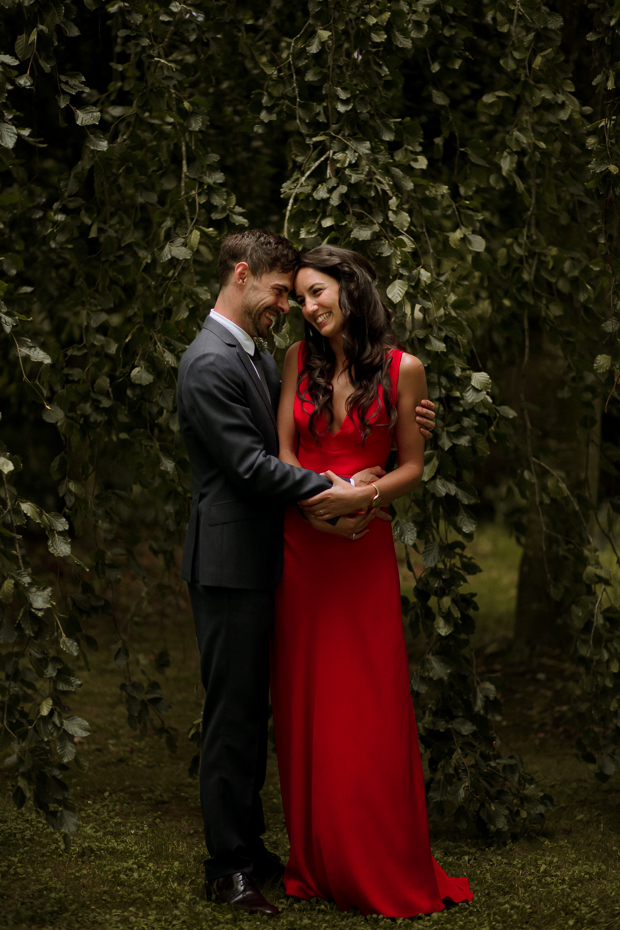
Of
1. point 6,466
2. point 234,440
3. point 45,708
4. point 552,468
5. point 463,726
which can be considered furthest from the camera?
point 552,468

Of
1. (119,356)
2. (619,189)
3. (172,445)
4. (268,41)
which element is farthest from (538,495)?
(268,41)

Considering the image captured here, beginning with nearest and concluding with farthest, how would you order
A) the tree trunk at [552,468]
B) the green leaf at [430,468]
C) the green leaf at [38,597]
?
the green leaf at [38,597]
the green leaf at [430,468]
the tree trunk at [552,468]

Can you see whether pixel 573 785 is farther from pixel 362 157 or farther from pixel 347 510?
pixel 362 157

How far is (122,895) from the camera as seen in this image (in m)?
2.79

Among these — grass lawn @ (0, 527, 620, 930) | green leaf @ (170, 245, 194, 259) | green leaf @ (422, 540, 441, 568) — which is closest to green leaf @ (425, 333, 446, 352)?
green leaf @ (422, 540, 441, 568)

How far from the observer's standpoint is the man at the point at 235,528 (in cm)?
257

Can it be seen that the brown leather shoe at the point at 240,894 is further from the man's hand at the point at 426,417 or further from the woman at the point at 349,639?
the man's hand at the point at 426,417

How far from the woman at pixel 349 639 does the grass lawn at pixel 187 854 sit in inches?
5.3

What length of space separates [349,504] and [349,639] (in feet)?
1.33

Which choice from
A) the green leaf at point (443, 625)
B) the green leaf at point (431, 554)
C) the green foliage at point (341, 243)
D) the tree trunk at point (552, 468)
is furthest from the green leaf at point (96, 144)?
the tree trunk at point (552, 468)

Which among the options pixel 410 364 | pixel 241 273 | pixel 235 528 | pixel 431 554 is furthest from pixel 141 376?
pixel 431 554

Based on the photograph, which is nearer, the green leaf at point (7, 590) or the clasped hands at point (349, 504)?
the green leaf at point (7, 590)

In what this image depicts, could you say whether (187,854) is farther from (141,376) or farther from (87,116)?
(87,116)

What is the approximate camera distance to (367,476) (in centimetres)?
270
